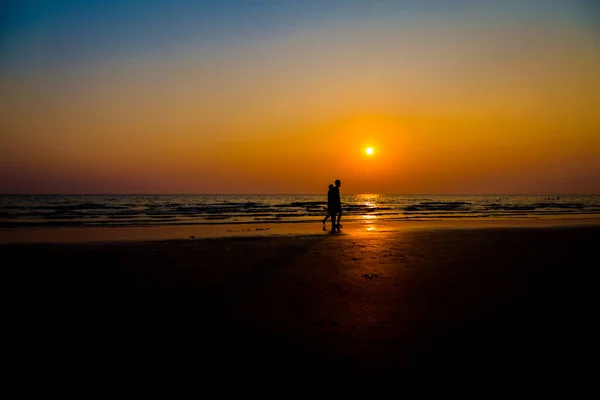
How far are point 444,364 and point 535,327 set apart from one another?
192 cm

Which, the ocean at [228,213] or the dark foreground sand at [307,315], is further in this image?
the ocean at [228,213]

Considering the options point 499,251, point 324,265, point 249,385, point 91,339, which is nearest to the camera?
point 249,385

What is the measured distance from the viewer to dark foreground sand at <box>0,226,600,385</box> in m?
4.26

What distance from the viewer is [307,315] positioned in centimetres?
591

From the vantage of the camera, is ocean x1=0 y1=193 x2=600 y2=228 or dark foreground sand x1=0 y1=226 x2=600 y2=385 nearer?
dark foreground sand x1=0 y1=226 x2=600 y2=385

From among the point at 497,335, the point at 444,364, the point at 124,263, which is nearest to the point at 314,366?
the point at 444,364

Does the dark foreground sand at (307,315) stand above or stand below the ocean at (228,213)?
above

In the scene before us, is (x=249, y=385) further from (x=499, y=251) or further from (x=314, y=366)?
(x=499, y=251)

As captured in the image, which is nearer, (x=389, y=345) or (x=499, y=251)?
(x=389, y=345)

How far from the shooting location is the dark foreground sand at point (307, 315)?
14.0ft

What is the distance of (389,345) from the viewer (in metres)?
A: 4.71

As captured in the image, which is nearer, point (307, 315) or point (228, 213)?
point (307, 315)

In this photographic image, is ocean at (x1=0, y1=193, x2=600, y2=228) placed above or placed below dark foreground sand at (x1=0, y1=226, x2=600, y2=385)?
below

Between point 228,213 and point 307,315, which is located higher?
point 307,315
